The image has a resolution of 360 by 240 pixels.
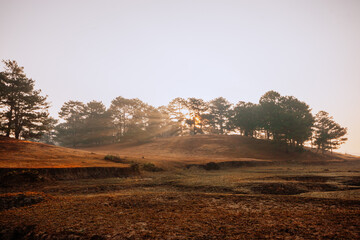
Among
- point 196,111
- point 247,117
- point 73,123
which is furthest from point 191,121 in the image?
point 73,123

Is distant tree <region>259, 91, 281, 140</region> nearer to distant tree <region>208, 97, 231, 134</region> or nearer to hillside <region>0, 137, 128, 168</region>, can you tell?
distant tree <region>208, 97, 231, 134</region>

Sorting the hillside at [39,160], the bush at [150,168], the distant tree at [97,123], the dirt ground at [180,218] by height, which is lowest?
the bush at [150,168]

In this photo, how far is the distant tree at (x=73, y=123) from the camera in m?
66.9

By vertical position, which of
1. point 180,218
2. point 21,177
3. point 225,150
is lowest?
point 21,177

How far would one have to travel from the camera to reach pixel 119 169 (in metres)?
17.9

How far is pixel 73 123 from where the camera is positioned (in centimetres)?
6962

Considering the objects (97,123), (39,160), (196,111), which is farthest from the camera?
(196,111)

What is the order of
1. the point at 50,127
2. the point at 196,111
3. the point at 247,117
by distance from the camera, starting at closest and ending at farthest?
the point at 50,127, the point at 247,117, the point at 196,111

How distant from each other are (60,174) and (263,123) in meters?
54.4

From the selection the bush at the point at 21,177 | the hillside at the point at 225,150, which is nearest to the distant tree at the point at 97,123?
the hillside at the point at 225,150

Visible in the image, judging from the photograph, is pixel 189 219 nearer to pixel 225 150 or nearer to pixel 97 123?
pixel 225 150

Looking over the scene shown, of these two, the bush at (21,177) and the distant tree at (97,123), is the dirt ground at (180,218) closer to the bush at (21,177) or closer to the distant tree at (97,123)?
the bush at (21,177)

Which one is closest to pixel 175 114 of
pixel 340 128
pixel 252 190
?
pixel 340 128

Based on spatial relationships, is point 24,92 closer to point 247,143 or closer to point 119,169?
point 119,169
